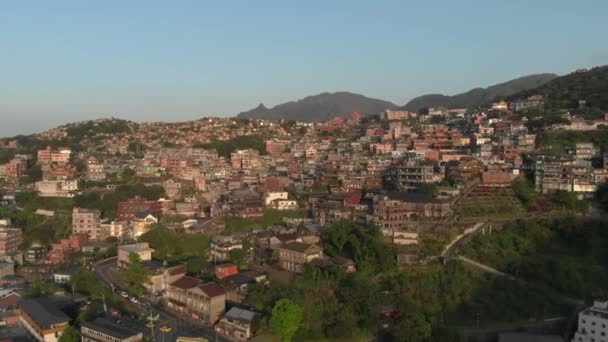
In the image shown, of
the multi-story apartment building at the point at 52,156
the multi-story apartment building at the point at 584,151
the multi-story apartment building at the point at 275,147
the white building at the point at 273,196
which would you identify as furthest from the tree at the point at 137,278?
the multi-story apartment building at the point at 52,156

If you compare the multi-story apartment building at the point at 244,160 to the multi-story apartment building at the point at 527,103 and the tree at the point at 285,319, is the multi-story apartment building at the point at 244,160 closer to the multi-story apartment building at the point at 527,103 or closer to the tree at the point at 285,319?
the multi-story apartment building at the point at 527,103

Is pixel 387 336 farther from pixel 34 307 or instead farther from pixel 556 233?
pixel 34 307

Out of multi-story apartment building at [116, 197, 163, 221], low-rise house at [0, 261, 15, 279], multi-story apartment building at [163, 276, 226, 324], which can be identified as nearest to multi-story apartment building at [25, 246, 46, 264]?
low-rise house at [0, 261, 15, 279]

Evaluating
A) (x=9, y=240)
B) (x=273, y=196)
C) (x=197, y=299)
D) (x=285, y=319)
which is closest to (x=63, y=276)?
(x=197, y=299)

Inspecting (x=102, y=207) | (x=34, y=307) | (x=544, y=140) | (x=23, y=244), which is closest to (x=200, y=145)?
(x=102, y=207)

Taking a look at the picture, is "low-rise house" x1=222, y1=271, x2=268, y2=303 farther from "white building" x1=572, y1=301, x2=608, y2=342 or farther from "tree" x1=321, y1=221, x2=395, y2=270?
"white building" x1=572, y1=301, x2=608, y2=342

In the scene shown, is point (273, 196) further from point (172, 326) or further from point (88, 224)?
point (172, 326)
